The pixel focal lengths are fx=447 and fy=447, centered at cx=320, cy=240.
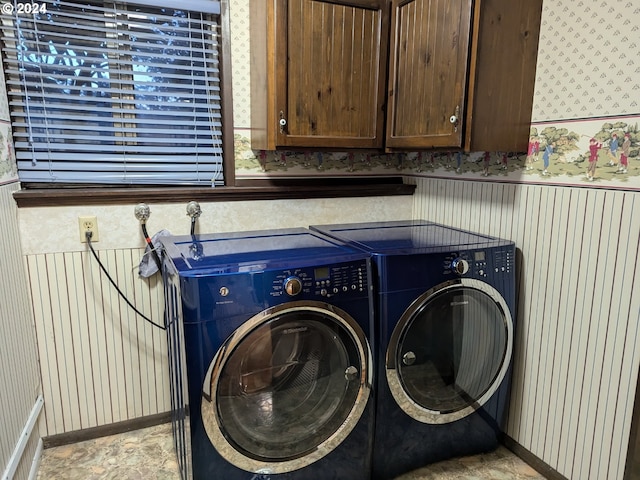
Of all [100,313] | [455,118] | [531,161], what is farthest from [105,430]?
[531,161]

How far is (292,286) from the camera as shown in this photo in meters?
1.45

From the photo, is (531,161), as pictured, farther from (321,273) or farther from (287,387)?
(287,387)

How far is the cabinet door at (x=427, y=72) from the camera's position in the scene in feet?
5.42

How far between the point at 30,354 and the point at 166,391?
0.61 metres

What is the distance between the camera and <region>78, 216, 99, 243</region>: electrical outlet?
189 centimetres

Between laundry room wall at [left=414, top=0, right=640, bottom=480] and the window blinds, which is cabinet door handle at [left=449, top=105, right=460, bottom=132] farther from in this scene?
the window blinds

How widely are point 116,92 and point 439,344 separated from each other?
1.71 metres

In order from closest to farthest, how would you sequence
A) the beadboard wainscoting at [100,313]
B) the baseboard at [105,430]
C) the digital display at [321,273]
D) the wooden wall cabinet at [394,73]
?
the digital display at [321,273], the wooden wall cabinet at [394,73], the beadboard wainscoting at [100,313], the baseboard at [105,430]

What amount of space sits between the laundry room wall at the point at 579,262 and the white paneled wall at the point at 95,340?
165cm

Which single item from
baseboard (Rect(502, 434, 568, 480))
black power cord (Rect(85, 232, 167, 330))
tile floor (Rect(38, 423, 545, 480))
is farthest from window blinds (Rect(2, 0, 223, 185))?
baseboard (Rect(502, 434, 568, 480))

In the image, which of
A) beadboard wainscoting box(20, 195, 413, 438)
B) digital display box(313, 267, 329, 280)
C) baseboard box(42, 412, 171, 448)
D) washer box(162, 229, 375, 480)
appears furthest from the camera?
baseboard box(42, 412, 171, 448)

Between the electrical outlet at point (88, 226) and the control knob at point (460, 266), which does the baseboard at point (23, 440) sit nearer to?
the electrical outlet at point (88, 226)

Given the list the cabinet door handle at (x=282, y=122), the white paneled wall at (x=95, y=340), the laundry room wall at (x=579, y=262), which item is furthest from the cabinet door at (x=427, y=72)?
the white paneled wall at (x=95, y=340)

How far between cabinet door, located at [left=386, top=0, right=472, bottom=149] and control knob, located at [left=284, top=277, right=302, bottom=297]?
2.66 ft
